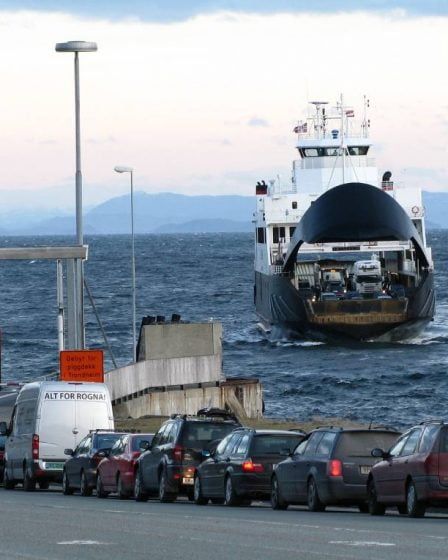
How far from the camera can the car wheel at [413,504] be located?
748 inches

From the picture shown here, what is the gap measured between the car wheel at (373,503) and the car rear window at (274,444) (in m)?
2.22

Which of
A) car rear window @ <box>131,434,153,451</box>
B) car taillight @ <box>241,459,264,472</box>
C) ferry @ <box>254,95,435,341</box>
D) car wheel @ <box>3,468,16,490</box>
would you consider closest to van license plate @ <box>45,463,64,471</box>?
car wheel @ <box>3,468,16,490</box>

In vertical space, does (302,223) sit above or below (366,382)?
above

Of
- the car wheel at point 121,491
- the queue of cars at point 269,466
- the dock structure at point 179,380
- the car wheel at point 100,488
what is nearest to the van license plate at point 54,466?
the queue of cars at point 269,466

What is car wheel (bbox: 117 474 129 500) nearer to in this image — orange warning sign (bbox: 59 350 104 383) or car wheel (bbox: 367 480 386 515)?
car wheel (bbox: 367 480 386 515)

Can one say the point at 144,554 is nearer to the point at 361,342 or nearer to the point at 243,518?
the point at 243,518

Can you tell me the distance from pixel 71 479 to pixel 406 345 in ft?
140

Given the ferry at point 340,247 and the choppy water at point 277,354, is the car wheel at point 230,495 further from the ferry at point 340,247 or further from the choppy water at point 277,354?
the ferry at point 340,247

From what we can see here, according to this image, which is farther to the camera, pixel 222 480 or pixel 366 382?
pixel 366 382

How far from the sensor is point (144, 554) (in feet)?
44.2

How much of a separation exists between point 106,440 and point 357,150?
53724 mm

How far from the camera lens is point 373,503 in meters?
20.1

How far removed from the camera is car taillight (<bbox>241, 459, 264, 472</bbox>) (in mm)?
22047

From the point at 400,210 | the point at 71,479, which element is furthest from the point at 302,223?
the point at 71,479
